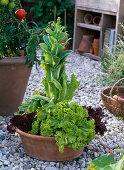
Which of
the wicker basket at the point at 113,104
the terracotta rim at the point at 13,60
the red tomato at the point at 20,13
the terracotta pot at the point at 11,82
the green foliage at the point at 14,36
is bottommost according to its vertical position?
the wicker basket at the point at 113,104

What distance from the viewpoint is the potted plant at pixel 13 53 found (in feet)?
9.40

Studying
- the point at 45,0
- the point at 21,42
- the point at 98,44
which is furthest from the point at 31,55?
the point at 45,0

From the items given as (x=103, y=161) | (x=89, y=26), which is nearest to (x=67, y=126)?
(x=103, y=161)

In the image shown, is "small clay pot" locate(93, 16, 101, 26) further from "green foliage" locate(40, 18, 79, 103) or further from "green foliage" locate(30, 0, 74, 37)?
"green foliage" locate(40, 18, 79, 103)

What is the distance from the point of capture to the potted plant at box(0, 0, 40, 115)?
2.87 m

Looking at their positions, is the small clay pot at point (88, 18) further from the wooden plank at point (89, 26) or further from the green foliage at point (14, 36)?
the green foliage at point (14, 36)

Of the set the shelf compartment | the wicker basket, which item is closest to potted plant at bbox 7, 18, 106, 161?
the wicker basket

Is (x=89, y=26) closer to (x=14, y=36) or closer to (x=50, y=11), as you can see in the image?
(x=50, y=11)

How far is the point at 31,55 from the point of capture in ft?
9.19

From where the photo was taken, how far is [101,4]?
5.39 meters

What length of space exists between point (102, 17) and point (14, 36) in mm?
2819

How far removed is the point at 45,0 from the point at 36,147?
15.8 ft

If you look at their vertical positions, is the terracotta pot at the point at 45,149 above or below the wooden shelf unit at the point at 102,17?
below

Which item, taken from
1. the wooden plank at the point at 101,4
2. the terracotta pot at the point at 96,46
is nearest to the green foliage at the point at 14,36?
the wooden plank at the point at 101,4
